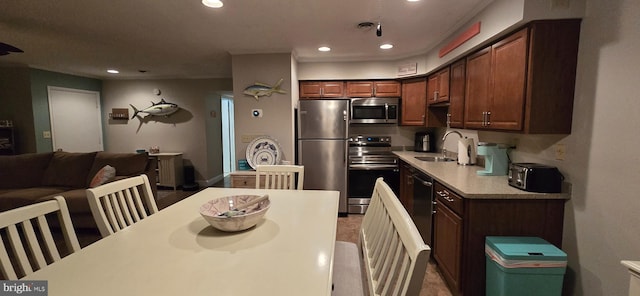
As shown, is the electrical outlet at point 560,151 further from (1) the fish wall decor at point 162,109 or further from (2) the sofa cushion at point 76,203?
(1) the fish wall decor at point 162,109

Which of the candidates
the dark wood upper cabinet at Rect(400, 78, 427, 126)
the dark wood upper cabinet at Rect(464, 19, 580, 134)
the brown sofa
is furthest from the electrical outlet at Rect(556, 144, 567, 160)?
the brown sofa

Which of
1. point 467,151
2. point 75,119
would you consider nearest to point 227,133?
point 75,119

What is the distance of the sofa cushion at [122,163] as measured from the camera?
3.45 m

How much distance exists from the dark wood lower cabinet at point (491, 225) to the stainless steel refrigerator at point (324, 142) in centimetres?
194

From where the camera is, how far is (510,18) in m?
1.82

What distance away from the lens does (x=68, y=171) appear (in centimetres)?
345

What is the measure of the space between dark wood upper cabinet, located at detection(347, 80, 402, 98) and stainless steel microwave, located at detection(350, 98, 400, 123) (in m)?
0.12

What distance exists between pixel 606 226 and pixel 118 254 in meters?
2.44

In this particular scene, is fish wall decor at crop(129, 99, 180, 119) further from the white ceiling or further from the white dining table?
the white dining table

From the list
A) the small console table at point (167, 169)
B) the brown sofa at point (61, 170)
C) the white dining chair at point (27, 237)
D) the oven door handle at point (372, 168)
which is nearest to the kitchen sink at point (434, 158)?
the oven door handle at point (372, 168)

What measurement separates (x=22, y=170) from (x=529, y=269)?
5.37 meters

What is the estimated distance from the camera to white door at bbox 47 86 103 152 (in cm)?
471

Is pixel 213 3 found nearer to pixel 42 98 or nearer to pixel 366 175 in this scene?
pixel 366 175
